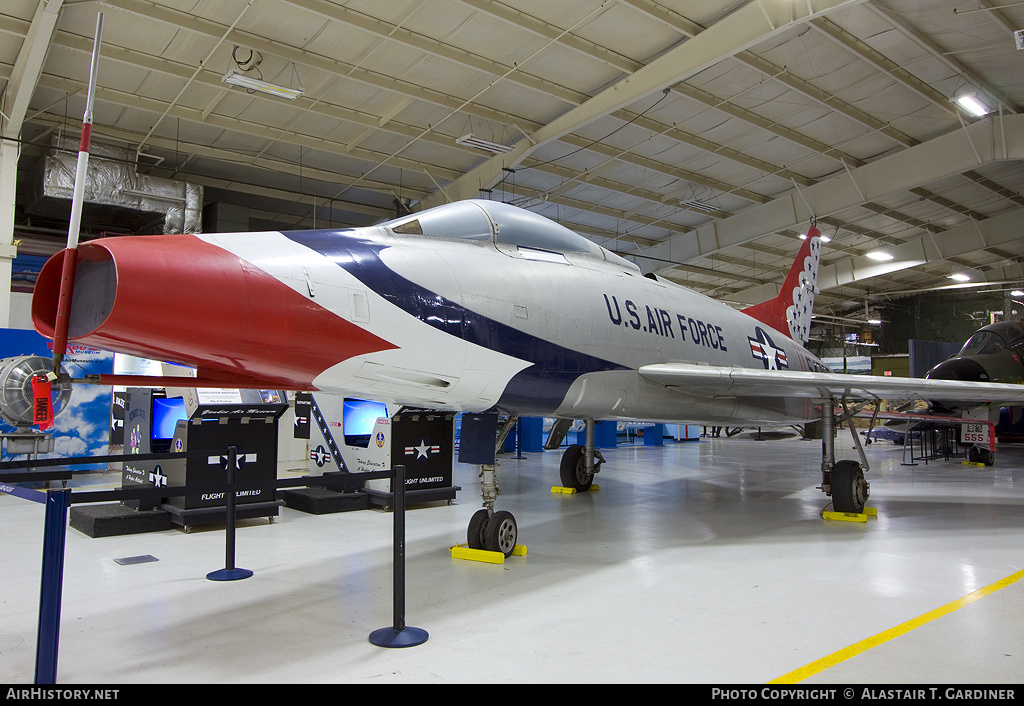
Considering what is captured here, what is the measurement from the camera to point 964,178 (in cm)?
1831

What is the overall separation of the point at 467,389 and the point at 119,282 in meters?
2.24

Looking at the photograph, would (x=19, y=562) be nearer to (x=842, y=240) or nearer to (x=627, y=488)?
(x=627, y=488)

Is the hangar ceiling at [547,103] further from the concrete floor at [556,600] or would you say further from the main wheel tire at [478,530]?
the main wheel tire at [478,530]

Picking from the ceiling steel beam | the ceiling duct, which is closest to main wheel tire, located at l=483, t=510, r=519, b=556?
the ceiling duct

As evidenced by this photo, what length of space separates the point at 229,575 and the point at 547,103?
1087 centimetres

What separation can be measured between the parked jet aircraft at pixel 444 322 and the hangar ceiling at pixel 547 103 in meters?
6.04

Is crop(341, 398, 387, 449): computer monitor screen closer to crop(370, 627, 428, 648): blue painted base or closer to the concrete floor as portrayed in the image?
the concrete floor

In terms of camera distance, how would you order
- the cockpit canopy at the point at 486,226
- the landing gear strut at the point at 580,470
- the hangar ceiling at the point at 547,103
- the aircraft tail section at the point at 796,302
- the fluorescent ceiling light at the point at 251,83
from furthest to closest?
the aircraft tail section at the point at 796,302 < the hangar ceiling at the point at 547,103 < the fluorescent ceiling light at the point at 251,83 < the landing gear strut at the point at 580,470 < the cockpit canopy at the point at 486,226

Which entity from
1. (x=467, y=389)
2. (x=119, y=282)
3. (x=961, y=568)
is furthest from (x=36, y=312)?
(x=961, y=568)

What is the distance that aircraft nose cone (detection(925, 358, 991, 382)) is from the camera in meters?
14.8

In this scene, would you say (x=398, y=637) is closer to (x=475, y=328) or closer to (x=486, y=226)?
(x=475, y=328)

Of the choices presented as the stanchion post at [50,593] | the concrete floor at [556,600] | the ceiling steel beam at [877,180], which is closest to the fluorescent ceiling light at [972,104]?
the ceiling steel beam at [877,180]

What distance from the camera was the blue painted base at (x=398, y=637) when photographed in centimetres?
324

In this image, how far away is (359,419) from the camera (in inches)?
392
